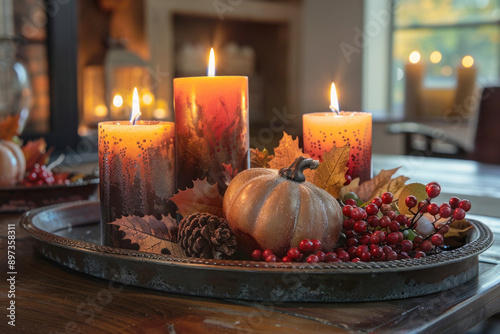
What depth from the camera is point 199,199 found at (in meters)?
0.55

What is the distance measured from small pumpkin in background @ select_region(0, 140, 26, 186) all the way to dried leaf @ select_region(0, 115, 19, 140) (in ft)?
0.15

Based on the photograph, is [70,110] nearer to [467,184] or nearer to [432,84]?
[467,184]

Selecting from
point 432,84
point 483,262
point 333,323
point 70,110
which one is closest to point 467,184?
point 483,262

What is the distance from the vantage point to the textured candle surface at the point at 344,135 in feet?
2.05

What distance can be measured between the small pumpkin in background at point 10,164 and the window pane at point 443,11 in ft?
10.8

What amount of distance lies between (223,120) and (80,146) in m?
2.28

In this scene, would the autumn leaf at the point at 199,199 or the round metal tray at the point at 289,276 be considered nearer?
the round metal tray at the point at 289,276

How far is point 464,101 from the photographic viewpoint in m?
3.08

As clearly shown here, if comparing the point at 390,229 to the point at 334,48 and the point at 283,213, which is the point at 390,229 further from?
the point at 334,48

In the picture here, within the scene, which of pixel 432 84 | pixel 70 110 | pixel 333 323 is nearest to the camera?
pixel 333 323

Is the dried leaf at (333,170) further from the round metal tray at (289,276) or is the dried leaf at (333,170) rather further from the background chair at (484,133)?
A: the background chair at (484,133)

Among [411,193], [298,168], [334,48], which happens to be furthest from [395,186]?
[334,48]

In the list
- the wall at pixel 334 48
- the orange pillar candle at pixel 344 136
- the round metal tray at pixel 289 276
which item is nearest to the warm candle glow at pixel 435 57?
the wall at pixel 334 48

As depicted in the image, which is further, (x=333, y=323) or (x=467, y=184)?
(x=467, y=184)
